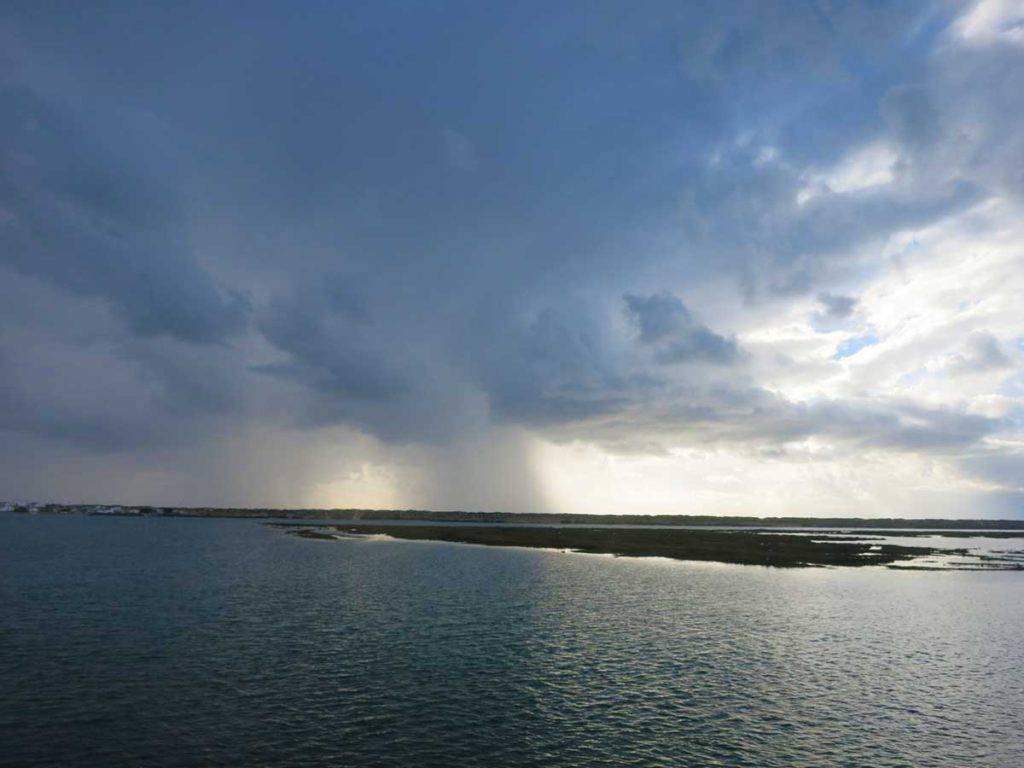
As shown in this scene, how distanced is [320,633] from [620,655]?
22.5 metres

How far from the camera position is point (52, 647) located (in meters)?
41.5

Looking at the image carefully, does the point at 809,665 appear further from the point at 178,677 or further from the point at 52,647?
the point at 52,647

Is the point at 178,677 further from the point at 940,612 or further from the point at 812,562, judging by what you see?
the point at 812,562

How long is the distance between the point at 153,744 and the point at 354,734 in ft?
27.1

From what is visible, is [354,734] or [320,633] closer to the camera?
[354,734]

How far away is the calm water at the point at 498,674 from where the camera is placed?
2739cm

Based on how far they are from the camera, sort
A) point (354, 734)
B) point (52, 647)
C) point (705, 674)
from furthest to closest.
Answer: point (52, 647) < point (705, 674) < point (354, 734)

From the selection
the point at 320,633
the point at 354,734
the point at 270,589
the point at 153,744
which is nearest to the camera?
the point at 153,744

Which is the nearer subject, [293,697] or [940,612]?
[293,697]

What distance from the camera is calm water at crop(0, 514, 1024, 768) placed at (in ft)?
89.9

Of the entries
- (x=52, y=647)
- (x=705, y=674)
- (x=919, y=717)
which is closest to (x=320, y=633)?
(x=52, y=647)

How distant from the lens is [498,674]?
37.9 metres

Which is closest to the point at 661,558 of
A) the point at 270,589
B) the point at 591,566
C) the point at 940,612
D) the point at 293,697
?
the point at 591,566

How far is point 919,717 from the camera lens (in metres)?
32.6
